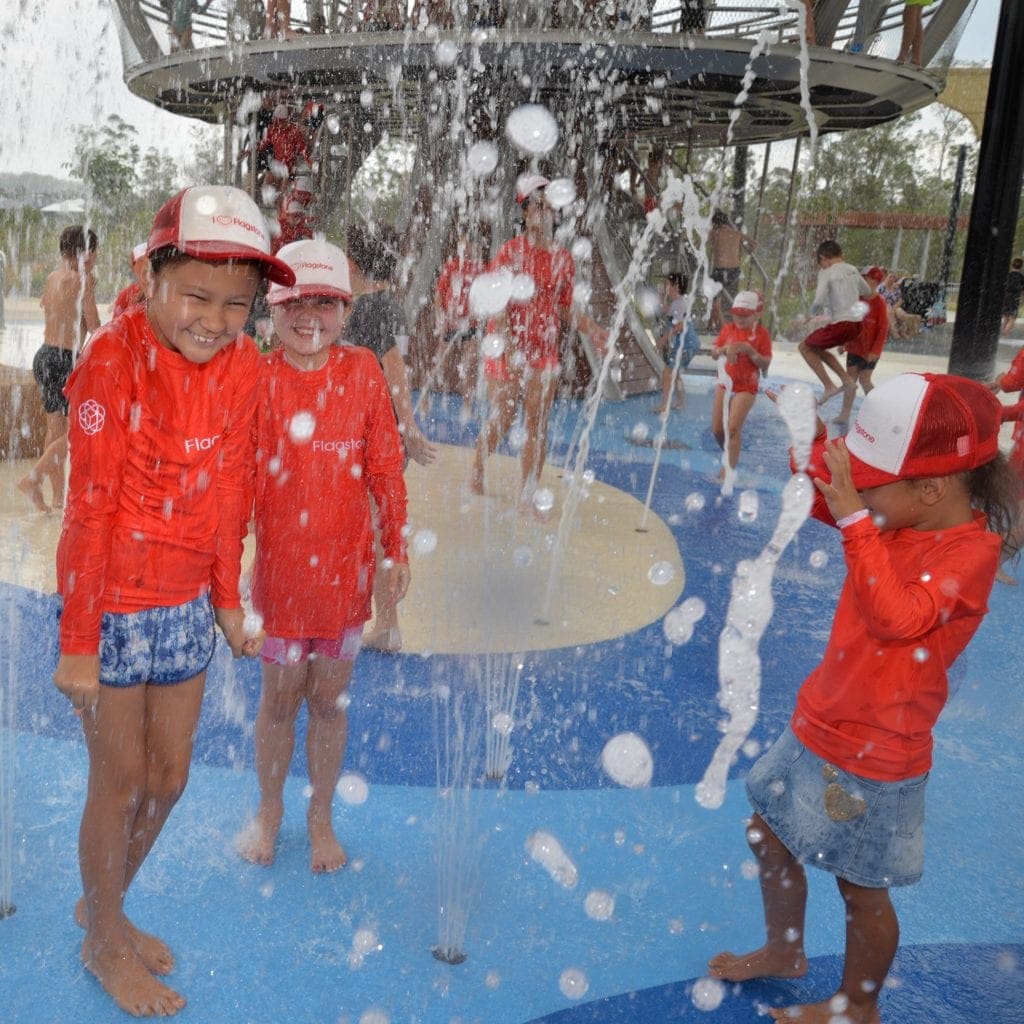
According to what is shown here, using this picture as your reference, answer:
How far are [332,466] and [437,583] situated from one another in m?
2.81

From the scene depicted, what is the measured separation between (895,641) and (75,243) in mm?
5587

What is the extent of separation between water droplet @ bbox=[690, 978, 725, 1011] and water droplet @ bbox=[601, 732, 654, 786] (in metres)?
0.93

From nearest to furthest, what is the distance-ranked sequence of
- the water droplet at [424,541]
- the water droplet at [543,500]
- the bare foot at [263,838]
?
the bare foot at [263,838], the water droplet at [424,541], the water droplet at [543,500]

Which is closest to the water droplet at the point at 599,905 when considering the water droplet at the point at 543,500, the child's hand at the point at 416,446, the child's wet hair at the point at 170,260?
the child's wet hair at the point at 170,260

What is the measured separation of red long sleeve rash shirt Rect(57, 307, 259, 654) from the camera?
6.40ft

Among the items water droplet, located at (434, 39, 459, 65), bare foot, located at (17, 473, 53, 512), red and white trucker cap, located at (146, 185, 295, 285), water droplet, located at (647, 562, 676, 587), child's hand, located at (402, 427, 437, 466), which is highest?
water droplet, located at (434, 39, 459, 65)

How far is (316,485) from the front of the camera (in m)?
2.58

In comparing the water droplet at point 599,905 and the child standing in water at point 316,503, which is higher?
the child standing in water at point 316,503

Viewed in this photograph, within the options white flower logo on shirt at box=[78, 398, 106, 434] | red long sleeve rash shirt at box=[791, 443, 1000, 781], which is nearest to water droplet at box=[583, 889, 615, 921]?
red long sleeve rash shirt at box=[791, 443, 1000, 781]

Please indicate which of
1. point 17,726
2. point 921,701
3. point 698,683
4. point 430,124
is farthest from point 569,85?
point 921,701

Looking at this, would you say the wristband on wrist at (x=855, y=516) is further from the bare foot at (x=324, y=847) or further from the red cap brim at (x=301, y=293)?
the bare foot at (x=324, y=847)

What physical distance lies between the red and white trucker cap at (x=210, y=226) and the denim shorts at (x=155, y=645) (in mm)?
741

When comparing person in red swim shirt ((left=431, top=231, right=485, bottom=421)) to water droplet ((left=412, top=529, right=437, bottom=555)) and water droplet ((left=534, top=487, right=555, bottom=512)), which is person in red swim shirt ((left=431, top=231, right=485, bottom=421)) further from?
water droplet ((left=412, top=529, right=437, bottom=555))

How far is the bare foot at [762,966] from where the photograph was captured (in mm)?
2414
